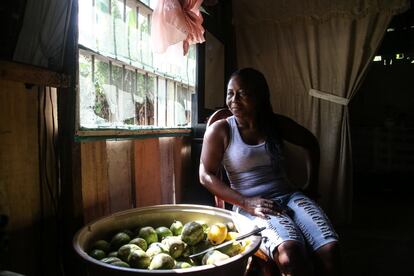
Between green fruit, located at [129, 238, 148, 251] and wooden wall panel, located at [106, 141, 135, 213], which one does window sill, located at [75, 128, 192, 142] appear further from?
green fruit, located at [129, 238, 148, 251]

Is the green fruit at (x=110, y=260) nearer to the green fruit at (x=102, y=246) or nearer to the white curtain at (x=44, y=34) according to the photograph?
the green fruit at (x=102, y=246)

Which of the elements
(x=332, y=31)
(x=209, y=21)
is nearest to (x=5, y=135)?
(x=209, y=21)

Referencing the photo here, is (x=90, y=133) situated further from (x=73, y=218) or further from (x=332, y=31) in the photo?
(x=332, y=31)

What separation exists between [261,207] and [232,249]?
1.11 ft

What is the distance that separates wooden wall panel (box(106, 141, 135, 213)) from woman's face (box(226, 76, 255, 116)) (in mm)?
715

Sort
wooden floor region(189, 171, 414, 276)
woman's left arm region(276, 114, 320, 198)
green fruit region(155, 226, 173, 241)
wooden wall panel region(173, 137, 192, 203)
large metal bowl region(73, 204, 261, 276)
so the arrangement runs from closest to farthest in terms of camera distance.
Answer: large metal bowl region(73, 204, 261, 276), green fruit region(155, 226, 173, 241), woman's left arm region(276, 114, 320, 198), wooden wall panel region(173, 137, 192, 203), wooden floor region(189, 171, 414, 276)

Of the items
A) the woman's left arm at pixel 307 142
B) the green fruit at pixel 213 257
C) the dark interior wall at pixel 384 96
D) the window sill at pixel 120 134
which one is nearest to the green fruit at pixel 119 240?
the green fruit at pixel 213 257

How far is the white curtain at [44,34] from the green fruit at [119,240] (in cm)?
81

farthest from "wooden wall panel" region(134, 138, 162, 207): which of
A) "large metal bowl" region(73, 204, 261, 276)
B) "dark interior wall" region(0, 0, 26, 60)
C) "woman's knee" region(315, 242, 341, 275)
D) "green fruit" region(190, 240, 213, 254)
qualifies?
"woman's knee" region(315, 242, 341, 275)

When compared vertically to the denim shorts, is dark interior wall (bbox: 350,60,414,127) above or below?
above

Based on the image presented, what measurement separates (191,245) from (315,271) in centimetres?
61

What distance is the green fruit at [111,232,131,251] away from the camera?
1.38 metres

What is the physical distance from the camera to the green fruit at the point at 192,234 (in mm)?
1383

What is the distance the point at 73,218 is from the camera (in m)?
1.41
